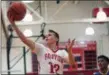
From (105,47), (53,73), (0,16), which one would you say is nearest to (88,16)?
(105,47)

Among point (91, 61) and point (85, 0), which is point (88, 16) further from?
point (91, 61)

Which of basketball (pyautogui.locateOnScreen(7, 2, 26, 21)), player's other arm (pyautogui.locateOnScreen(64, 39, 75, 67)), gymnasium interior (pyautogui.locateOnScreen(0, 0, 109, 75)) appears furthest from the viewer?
gymnasium interior (pyautogui.locateOnScreen(0, 0, 109, 75))

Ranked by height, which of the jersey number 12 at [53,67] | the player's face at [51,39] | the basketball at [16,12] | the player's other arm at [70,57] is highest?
the basketball at [16,12]

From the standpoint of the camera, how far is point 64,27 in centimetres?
945

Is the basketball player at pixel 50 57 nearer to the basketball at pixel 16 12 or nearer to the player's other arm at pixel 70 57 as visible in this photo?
the player's other arm at pixel 70 57

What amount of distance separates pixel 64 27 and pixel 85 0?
1.22 metres

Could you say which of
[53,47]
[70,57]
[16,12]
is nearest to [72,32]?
[53,47]

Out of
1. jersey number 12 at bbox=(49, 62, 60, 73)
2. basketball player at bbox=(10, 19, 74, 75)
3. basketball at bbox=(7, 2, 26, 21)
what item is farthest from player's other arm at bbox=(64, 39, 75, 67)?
basketball at bbox=(7, 2, 26, 21)

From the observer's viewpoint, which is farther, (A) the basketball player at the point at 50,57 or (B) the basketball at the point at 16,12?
(A) the basketball player at the point at 50,57

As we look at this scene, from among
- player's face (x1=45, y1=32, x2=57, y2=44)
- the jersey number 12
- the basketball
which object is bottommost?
the jersey number 12

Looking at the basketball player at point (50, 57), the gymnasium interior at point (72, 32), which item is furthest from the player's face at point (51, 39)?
the gymnasium interior at point (72, 32)

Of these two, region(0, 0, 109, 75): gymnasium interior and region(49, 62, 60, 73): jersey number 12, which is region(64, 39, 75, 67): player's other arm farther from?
region(0, 0, 109, 75): gymnasium interior

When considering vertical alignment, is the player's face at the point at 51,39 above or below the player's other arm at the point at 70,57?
above

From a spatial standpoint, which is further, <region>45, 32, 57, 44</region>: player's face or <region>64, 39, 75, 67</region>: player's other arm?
<region>45, 32, 57, 44</region>: player's face
